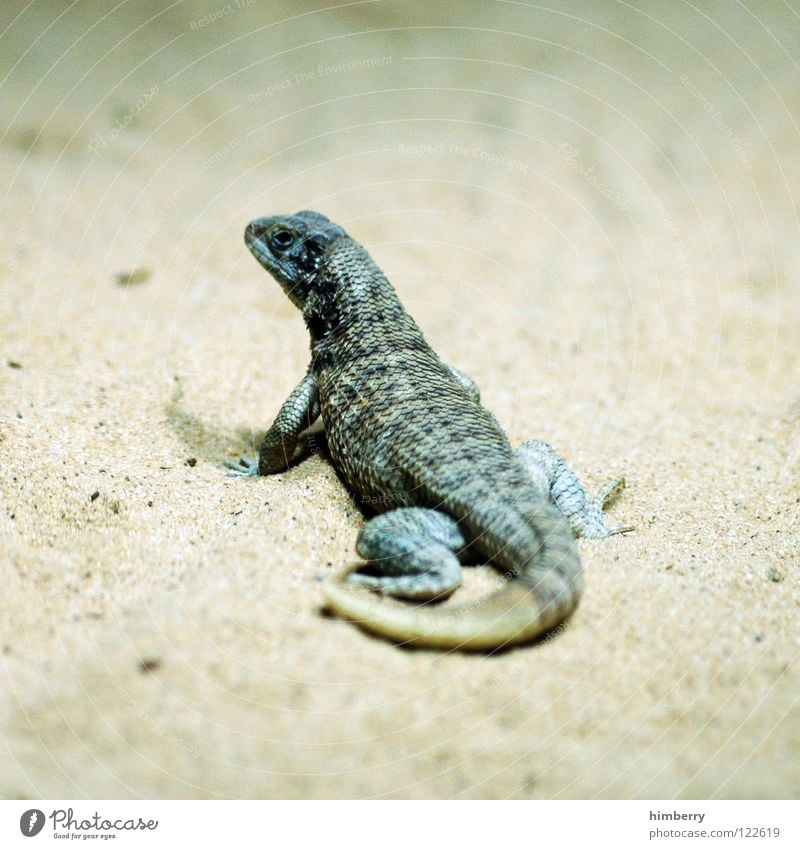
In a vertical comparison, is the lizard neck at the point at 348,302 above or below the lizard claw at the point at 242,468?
above

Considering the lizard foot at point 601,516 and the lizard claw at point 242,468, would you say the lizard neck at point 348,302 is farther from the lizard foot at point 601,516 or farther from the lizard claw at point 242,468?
the lizard foot at point 601,516

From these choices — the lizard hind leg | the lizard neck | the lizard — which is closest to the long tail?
the lizard

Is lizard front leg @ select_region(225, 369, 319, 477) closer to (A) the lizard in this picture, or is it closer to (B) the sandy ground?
(A) the lizard

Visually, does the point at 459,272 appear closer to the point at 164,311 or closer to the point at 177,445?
the point at 164,311

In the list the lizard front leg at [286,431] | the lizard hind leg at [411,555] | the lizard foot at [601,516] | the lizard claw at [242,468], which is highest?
the lizard foot at [601,516]

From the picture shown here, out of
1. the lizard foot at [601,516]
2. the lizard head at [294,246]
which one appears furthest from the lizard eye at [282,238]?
the lizard foot at [601,516]

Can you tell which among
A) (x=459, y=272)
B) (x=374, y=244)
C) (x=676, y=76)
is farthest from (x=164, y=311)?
(x=676, y=76)

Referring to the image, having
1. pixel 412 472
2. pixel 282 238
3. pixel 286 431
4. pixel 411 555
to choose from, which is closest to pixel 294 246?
pixel 282 238
